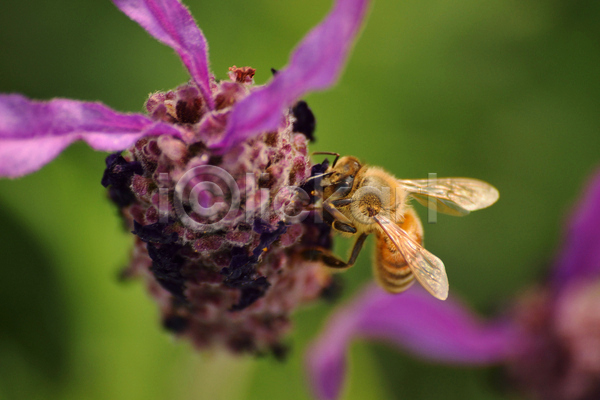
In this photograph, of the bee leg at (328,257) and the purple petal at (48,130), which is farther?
the bee leg at (328,257)

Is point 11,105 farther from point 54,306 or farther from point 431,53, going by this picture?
point 431,53

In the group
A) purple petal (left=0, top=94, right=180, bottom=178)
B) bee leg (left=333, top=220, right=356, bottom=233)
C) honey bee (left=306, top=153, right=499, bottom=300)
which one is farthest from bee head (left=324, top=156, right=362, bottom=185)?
purple petal (left=0, top=94, right=180, bottom=178)

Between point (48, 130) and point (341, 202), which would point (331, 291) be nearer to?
point (341, 202)

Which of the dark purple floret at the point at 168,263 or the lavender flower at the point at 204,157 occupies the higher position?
the lavender flower at the point at 204,157

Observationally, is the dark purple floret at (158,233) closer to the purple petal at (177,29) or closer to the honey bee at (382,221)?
the purple petal at (177,29)

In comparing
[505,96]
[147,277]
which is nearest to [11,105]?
[147,277]

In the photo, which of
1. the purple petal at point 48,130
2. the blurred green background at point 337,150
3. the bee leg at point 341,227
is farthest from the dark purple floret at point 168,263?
the blurred green background at point 337,150
